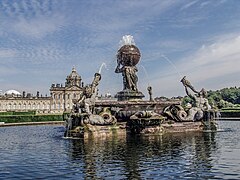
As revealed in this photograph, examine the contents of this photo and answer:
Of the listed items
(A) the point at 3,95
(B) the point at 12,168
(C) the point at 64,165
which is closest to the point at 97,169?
(C) the point at 64,165

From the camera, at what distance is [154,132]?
25453 mm

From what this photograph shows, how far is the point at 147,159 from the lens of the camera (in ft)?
47.8

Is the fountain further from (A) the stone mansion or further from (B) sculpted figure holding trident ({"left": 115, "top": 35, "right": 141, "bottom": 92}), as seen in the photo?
(A) the stone mansion

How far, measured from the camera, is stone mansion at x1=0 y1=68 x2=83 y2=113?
13875 centimetres

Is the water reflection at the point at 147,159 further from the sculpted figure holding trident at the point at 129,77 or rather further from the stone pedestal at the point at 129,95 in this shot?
the sculpted figure holding trident at the point at 129,77

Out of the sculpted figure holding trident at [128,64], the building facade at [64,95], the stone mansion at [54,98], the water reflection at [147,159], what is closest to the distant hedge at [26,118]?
the sculpted figure holding trident at [128,64]

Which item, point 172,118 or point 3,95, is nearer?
point 172,118

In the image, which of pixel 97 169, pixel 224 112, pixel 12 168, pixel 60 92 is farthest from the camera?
pixel 60 92

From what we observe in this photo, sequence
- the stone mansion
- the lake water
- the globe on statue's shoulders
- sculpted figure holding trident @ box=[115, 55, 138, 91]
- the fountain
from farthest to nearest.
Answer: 1. the stone mansion
2. the globe on statue's shoulders
3. sculpted figure holding trident @ box=[115, 55, 138, 91]
4. the fountain
5. the lake water

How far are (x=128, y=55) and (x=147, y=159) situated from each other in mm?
19262

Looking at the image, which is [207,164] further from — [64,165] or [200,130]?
[200,130]

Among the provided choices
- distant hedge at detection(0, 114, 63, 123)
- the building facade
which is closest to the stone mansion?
the building facade

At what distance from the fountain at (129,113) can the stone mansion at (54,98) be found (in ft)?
357

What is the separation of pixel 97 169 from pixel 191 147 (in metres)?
7.01
